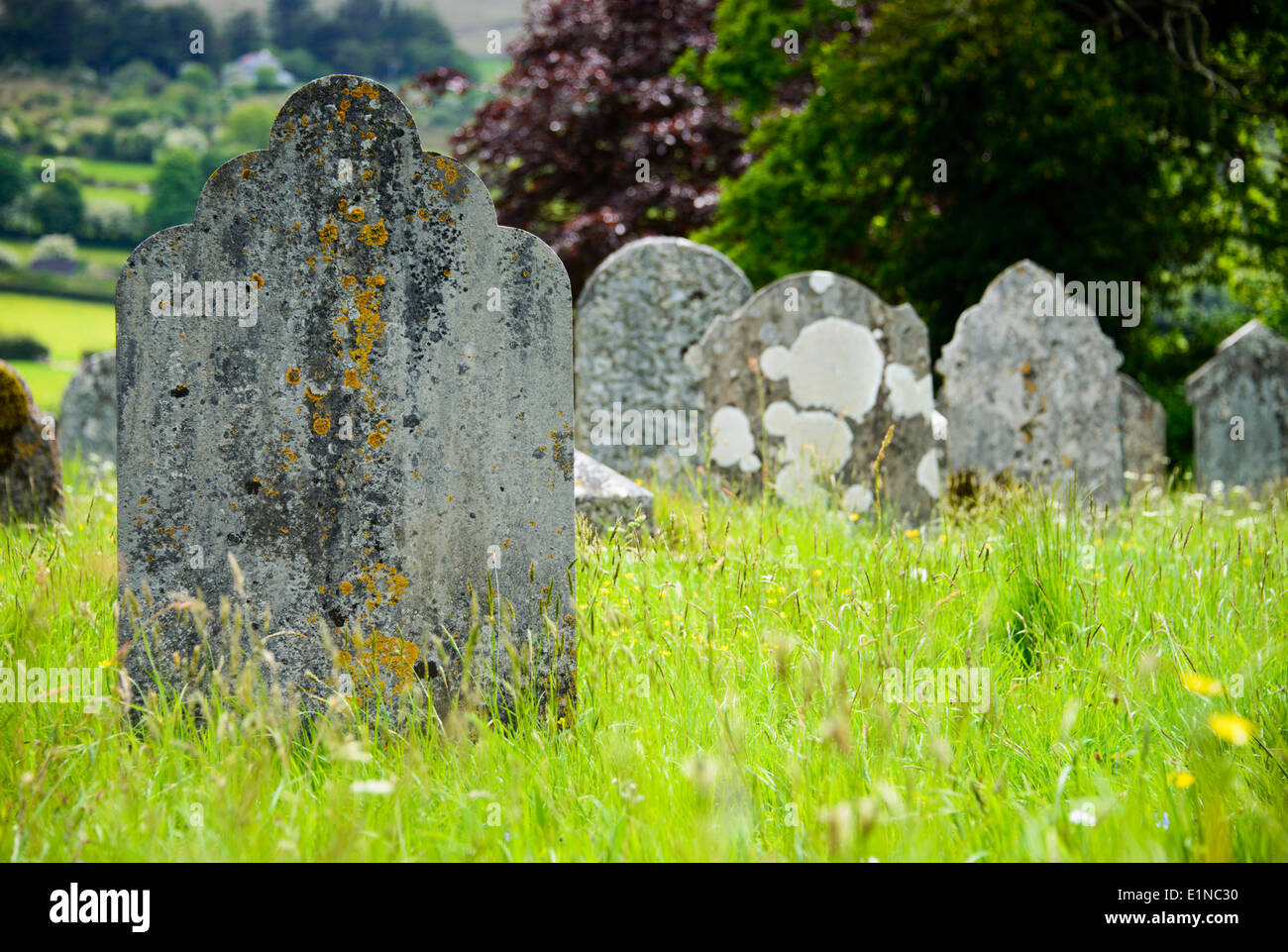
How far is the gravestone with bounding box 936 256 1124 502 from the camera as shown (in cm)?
645

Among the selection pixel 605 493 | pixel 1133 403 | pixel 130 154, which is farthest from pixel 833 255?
pixel 130 154

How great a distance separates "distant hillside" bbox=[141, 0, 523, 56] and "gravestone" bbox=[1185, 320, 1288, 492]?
58.8 m

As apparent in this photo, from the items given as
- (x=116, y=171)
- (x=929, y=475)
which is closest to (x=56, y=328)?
(x=116, y=171)

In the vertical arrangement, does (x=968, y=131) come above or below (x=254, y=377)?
above

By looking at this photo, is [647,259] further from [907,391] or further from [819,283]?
[907,391]

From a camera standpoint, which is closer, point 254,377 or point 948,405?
point 254,377

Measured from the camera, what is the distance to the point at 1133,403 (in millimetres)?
9117

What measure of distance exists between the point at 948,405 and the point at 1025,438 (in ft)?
1.95

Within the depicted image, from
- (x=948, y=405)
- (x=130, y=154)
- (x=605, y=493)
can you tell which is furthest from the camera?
(x=130, y=154)

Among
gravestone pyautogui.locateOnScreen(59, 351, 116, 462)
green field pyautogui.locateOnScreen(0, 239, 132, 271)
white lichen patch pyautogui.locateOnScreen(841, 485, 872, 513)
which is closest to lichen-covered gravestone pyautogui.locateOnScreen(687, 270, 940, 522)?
white lichen patch pyautogui.locateOnScreen(841, 485, 872, 513)

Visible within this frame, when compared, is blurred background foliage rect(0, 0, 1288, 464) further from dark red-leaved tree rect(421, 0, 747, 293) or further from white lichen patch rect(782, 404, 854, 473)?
white lichen patch rect(782, 404, 854, 473)

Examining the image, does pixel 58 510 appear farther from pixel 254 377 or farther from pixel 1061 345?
pixel 1061 345

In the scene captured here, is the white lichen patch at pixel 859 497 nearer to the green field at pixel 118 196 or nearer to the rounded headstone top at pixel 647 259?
the rounded headstone top at pixel 647 259

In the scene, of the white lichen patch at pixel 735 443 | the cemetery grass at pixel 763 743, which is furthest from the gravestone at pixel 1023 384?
the cemetery grass at pixel 763 743
